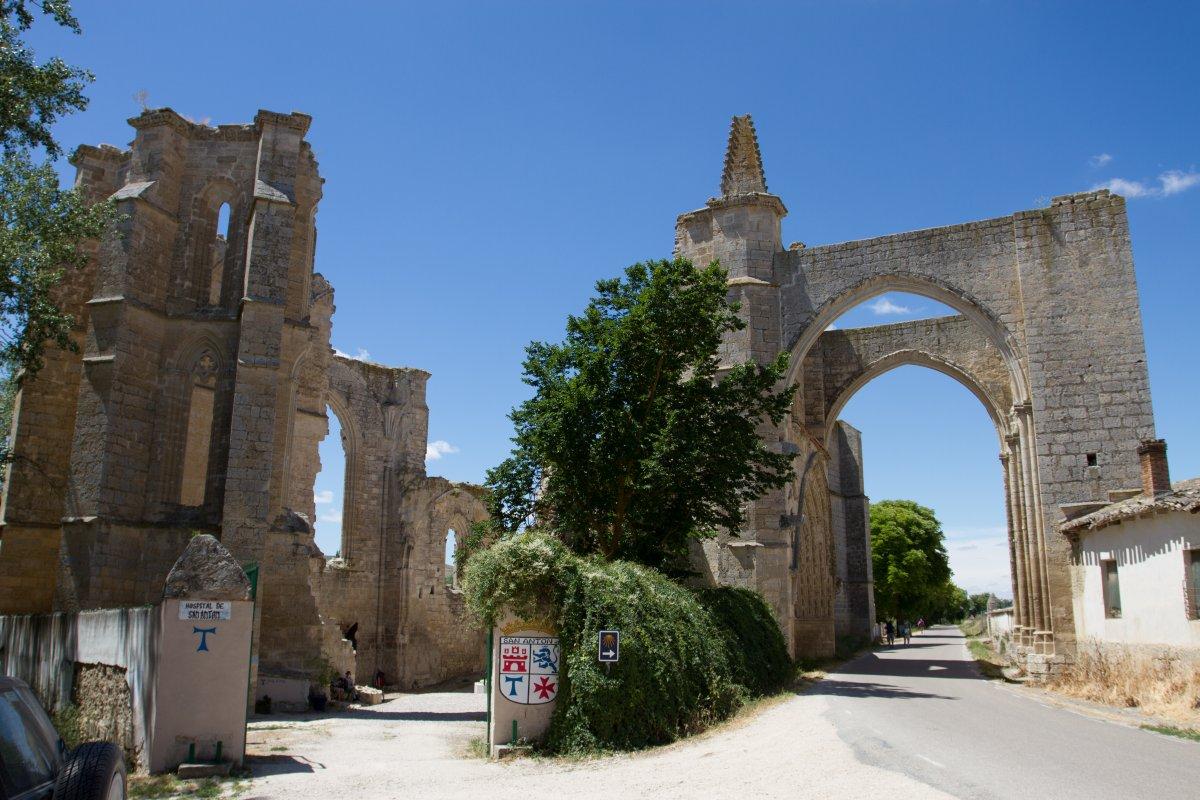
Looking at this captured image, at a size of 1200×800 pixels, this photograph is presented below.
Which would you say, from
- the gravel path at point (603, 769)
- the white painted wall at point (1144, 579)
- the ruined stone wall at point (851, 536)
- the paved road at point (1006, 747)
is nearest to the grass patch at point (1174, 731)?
the paved road at point (1006, 747)

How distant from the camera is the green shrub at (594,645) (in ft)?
27.6

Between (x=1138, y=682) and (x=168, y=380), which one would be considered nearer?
(x=1138, y=682)

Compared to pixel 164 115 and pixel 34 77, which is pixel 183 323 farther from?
pixel 34 77

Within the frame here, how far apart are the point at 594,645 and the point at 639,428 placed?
4076 millimetres

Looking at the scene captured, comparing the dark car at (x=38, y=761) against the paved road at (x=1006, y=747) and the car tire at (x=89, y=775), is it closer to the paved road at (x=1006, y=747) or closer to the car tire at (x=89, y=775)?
the car tire at (x=89, y=775)

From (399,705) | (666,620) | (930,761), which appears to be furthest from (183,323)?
(930,761)

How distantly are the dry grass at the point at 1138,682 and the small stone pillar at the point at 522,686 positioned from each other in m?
6.45

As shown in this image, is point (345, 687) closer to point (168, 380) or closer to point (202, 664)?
point (168, 380)

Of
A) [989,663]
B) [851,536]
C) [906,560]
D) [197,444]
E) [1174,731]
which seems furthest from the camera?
[906,560]

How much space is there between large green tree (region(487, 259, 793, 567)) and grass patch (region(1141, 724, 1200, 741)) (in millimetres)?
5595

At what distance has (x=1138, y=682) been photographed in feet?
36.3

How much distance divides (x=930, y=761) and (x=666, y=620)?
3.52 metres

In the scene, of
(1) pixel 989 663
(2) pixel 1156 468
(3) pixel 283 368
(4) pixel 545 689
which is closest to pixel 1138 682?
(2) pixel 1156 468

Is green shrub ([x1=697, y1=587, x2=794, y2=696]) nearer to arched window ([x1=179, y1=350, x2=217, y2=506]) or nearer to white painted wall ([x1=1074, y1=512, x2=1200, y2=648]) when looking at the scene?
white painted wall ([x1=1074, y1=512, x2=1200, y2=648])
